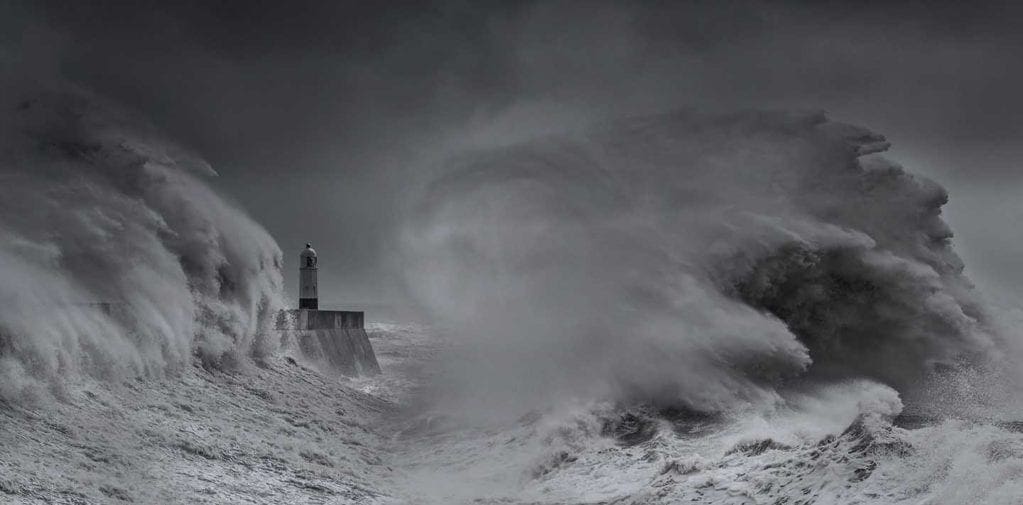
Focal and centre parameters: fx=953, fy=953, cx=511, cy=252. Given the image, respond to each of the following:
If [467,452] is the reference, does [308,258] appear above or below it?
above

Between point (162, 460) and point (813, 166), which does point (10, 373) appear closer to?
point (162, 460)

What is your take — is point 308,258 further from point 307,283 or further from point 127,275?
point 127,275

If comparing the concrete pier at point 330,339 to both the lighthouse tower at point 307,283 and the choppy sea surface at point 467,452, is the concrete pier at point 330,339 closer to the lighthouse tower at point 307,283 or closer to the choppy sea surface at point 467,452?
the lighthouse tower at point 307,283

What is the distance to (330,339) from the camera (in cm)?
1895

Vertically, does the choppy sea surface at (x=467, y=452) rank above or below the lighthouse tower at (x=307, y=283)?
below

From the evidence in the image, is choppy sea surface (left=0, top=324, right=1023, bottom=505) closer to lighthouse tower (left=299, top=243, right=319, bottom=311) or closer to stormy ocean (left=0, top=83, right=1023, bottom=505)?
stormy ocean (left=0, top=83, right=1023, bottom=505)

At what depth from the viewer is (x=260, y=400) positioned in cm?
1291

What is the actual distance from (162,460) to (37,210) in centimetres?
570

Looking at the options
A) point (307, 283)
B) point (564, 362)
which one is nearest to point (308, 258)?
point (307, 283)

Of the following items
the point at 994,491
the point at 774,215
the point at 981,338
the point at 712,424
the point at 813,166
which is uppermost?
the point at 813,166

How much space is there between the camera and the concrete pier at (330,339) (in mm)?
17250

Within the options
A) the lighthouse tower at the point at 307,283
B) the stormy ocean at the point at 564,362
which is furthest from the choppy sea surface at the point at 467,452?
the lighthouse tower at the point at 307,283

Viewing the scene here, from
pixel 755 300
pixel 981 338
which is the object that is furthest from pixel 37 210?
pixel 981 338

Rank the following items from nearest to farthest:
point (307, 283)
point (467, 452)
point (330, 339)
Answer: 1. point (467, 452)
2. point (330, 339)
3. point (307, 283)
